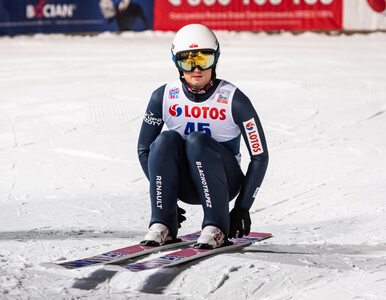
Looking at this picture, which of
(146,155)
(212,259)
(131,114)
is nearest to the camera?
(212,259)

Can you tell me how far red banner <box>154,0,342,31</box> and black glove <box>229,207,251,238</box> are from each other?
10047 millimetres

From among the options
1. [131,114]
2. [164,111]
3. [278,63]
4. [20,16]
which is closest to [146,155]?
[164,111]

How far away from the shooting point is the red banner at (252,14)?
13.6 m

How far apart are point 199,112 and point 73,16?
1105 centimetres

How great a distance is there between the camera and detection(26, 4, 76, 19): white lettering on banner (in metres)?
14.7

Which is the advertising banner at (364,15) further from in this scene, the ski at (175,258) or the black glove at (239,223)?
the black glove at (239,223)

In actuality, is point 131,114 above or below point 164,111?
below

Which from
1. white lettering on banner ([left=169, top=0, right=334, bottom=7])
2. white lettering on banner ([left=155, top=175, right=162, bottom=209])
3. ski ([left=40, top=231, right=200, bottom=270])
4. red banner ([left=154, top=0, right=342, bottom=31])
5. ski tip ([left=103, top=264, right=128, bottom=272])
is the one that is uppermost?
white lettering on banner ([left=169, top=0, right=334, bottom=7])

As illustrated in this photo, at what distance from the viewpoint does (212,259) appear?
384 cm

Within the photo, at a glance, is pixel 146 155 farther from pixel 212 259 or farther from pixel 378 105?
pixel 378 105

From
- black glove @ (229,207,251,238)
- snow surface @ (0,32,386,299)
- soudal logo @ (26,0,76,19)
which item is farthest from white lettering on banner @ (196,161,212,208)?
soudal logo @ (26,0,76,19)

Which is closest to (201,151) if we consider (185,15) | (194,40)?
(194,40)

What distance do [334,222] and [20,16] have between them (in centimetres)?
1081

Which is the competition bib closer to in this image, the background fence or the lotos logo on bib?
the lotos logo on bib
